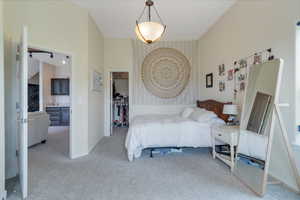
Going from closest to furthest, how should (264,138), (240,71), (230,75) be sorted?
(264,138) < (240,71) < (230,75)

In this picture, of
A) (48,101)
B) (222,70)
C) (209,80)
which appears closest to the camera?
(222,70)

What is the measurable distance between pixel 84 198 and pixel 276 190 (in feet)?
7.96

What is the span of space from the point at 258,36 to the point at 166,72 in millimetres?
2948

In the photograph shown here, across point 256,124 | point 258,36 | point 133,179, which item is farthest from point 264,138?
point 133,179

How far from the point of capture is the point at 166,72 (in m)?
5.37

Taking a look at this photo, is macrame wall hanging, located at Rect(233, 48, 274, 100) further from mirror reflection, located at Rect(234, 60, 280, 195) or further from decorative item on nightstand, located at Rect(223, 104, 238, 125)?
decorative item on nightstand, located at Rect(223, 104, 238, 125)

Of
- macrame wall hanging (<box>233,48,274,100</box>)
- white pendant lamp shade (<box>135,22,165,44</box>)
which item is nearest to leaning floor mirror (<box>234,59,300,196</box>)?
macrame wall hanging (<box>233,48,274,100</box>)

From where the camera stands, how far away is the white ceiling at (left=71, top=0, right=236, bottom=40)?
3.24 meters

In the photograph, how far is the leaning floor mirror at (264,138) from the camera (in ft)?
6.59

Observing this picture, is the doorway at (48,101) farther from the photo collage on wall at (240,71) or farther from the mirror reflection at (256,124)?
the photo collage on wall at (240,71)

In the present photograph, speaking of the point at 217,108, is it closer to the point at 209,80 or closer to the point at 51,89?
the point at 209,80

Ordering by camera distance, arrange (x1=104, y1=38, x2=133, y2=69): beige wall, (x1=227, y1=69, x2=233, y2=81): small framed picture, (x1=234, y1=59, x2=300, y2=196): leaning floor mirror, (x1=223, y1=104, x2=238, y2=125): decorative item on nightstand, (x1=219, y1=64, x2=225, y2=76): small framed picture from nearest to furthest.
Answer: (x1=234, y1=59, x2=300, y2=196): leaning floor mirror → (x1=223, y1=104, x2=238, y2=125): decorative item on nightstand → (x1=227, y1=69, x2=233, y2=81): small framed picture → (x1=219, y1=64, x2=225, y2=76): small framed picture → (x1=104, y1=38, x2=133, y2=69): beige wall

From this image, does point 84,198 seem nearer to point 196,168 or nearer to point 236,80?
point 196,168

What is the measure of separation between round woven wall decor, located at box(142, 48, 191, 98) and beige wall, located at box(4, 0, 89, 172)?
2.29 m
